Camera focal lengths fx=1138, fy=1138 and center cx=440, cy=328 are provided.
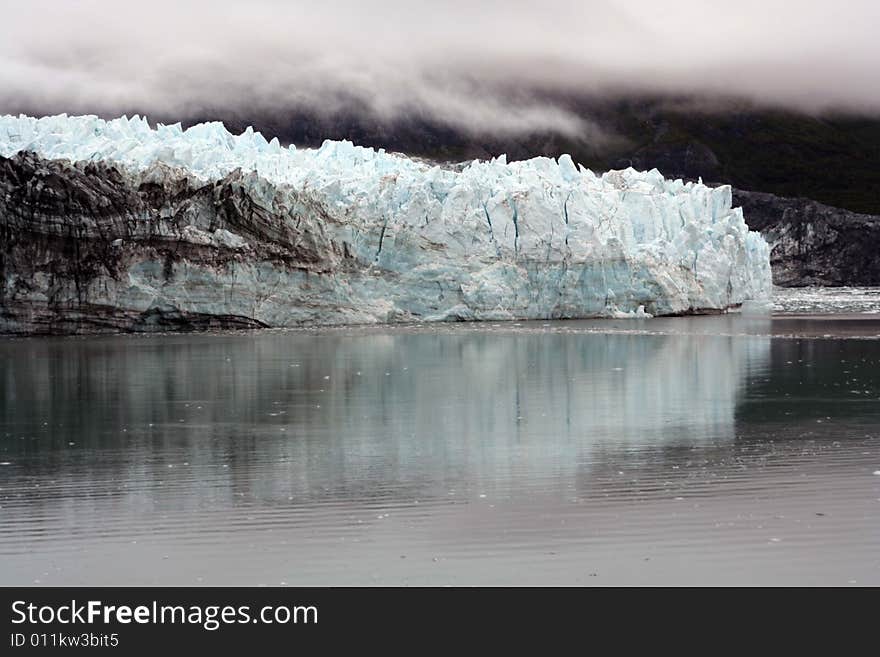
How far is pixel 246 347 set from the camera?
22.1 meters

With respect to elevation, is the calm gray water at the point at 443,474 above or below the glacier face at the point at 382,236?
below

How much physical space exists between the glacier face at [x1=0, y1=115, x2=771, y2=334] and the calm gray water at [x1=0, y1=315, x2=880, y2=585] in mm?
10754

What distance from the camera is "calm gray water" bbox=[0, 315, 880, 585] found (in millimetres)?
5949

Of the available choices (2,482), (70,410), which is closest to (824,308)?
(70,410)

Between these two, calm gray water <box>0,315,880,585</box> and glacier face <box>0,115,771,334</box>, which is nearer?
calm gray water <box>0,315,880,585</box>

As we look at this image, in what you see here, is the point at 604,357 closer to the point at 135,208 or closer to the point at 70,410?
the point at 70,410

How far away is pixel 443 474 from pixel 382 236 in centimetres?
2290

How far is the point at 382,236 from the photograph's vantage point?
31.0m

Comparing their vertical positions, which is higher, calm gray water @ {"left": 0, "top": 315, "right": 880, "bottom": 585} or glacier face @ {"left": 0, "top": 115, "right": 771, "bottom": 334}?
glacier face @ {"left": 0, "top": 115, "right": 771, "bottom": 334}

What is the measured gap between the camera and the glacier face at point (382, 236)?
27.9 meters

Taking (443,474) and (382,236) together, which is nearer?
(443,474)

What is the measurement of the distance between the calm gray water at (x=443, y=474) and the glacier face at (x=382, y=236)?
10754 mm

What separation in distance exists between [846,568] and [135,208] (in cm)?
2363

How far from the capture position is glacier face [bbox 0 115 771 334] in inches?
1099
